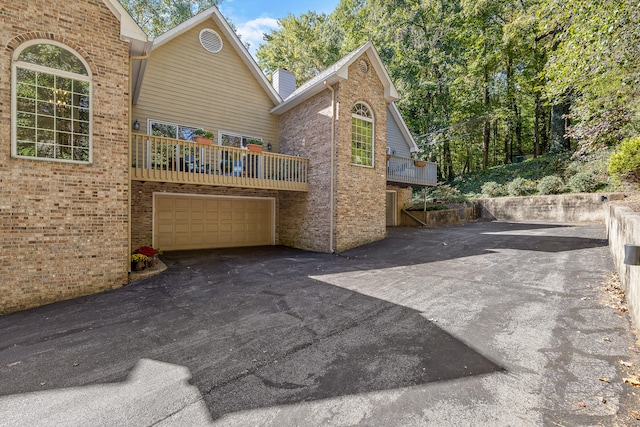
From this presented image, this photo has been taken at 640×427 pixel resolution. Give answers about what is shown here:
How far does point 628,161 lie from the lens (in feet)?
30.0

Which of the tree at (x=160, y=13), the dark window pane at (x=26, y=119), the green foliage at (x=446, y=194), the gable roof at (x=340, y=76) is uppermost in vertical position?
the tree at (x=160, y=13)

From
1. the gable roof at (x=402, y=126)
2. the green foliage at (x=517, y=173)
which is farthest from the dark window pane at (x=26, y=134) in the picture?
the green foliage at (x=517, y=173)

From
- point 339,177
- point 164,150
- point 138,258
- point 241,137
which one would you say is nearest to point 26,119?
point 164,150

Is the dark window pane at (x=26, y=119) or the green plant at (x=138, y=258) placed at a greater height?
the dark window pane at (x=26, y=119)

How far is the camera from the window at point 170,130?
9.77 metres

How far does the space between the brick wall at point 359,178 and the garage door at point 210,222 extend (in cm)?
379

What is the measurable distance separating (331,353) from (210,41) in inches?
465

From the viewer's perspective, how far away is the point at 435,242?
32.6 feet

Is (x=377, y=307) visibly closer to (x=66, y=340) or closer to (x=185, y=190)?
(x=66, y=340)

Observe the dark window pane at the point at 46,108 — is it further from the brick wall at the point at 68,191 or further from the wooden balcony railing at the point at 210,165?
the wooden balcony railing at the point at 210,165

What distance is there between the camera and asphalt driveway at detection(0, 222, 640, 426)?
7.90 ft

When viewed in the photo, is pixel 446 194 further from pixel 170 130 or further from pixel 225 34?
pixel 170 130

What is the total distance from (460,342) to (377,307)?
1.43m

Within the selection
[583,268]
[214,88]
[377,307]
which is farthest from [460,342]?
[214,88]
